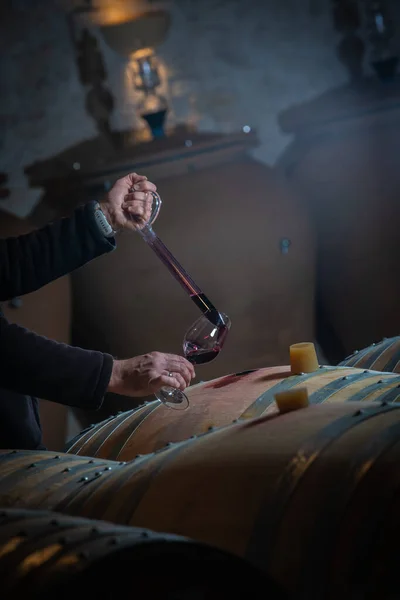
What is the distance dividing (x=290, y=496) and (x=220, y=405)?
79 centimetres

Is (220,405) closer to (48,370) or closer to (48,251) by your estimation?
(48,370)

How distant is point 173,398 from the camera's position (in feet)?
5.37

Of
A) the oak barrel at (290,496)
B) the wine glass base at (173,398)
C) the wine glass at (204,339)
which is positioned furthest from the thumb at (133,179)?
the oak barrel at (290,496)

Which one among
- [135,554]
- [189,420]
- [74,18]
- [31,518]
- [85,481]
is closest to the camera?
[135,554]

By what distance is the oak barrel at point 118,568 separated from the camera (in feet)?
2.22

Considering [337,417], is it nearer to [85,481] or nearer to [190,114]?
[85,481]

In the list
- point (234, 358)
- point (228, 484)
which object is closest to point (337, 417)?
point (228, 484)

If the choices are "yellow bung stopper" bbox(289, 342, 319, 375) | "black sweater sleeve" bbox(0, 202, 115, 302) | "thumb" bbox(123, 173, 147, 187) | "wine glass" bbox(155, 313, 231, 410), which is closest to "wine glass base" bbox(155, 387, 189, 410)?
"wine glass" bbox(155, 313, 231, 410)

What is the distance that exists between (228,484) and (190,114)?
258 centimetres

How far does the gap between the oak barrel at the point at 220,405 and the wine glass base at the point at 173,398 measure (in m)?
0.02

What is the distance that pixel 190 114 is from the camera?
10.8 feet

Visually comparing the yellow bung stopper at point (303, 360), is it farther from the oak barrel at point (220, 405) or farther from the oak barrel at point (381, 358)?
the oak barrel at point (381, 358)

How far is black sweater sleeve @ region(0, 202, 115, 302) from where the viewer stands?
1.76 m

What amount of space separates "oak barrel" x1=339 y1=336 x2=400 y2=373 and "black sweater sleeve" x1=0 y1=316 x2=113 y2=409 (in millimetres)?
830
